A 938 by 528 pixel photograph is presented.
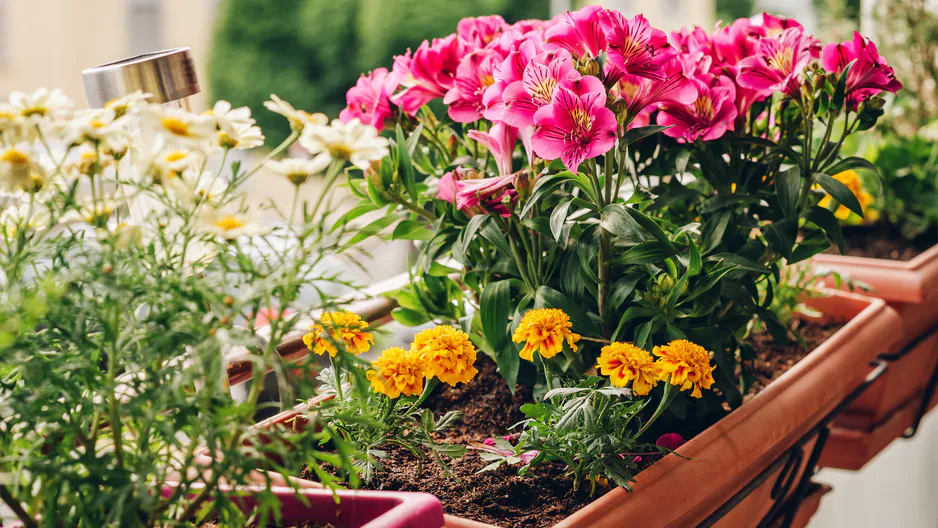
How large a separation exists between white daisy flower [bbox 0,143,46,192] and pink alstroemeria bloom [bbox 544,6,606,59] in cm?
38

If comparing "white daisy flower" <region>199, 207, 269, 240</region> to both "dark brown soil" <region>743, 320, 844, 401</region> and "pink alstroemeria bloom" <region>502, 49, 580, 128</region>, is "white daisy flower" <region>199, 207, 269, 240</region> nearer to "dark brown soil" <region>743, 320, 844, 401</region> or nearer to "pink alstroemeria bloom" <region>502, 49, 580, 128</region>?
"pink alstroemeria bloom" <region>502, 49, 580, 128</region>

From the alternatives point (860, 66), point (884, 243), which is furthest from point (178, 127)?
point (884, 243)

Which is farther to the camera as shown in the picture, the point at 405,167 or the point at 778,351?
the point at 778,351

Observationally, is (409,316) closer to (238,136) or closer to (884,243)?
(238,136)

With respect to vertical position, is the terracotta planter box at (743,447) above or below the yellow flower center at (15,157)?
below

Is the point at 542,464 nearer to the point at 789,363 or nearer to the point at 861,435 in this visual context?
the point at 789,363

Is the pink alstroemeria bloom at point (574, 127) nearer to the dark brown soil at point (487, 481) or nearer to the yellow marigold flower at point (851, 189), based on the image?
the dark brown soil at point (487, 481)

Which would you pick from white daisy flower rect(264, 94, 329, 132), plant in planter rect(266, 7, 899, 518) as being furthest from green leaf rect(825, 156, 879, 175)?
white daisy flower rect(264, 94, 329, 132)

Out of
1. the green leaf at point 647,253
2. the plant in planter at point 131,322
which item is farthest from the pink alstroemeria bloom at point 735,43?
the plant in planter at point 131,322

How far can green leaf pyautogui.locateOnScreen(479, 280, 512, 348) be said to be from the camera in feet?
2.44

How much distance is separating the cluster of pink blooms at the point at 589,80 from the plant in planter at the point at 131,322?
21 centimetres

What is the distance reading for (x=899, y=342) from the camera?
1.15 meters

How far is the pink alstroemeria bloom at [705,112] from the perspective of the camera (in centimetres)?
73

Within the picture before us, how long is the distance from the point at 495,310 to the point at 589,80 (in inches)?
9.2
